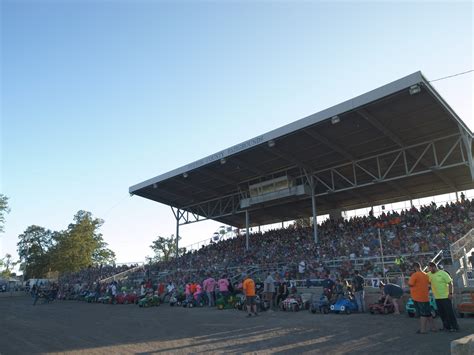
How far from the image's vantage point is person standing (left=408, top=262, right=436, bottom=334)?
8.29 meters

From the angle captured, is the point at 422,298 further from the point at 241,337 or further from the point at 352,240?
the point at 352,240

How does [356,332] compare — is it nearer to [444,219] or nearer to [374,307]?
[374,307]

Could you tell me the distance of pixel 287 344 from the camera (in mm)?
7914

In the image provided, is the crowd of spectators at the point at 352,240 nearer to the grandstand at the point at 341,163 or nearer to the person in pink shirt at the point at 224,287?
the grandstand at the point at 341,163

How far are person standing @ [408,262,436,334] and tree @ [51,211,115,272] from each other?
177 ft

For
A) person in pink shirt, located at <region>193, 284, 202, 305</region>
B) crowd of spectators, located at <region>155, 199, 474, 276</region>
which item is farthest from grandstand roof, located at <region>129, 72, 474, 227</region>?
person in pink shirt, located at <region>193, 284, 202, 305</region>

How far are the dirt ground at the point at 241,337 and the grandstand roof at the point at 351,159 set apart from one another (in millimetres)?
10371

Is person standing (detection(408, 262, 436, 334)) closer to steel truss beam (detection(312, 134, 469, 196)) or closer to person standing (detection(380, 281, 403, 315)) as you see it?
person standing (detection(380, 281, 403, 315))

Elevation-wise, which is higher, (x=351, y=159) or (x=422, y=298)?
(x=351, y=159)

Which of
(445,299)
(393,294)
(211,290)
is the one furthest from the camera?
(211,290)

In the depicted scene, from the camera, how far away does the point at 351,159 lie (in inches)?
939

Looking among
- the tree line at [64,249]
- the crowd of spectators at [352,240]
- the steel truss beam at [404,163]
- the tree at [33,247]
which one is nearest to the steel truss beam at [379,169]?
the steel truss beam at [404,163]

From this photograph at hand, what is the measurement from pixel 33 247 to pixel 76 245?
20.1 m

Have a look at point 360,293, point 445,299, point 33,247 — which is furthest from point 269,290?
point 33,247
